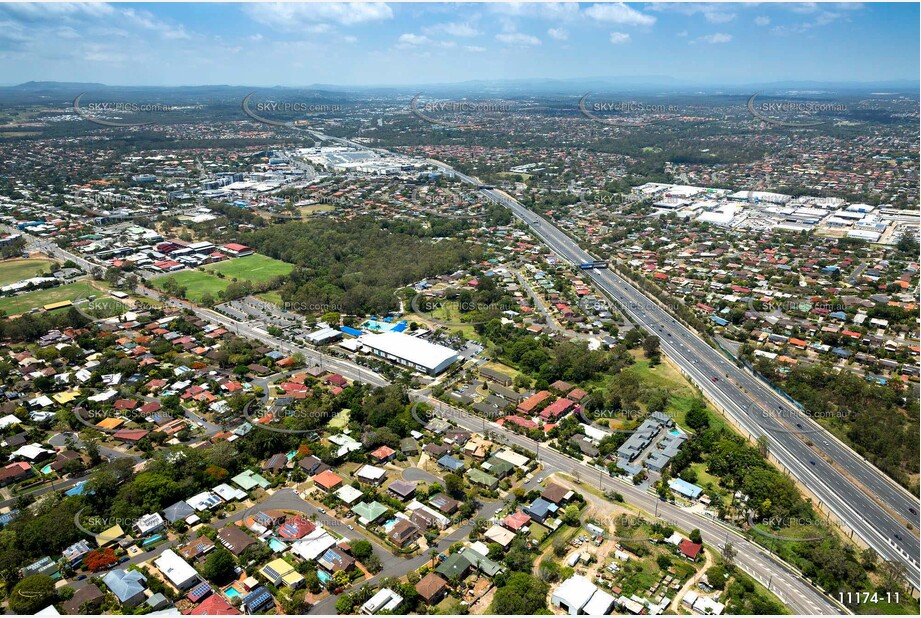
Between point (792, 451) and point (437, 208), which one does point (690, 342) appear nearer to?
point (792, 451)

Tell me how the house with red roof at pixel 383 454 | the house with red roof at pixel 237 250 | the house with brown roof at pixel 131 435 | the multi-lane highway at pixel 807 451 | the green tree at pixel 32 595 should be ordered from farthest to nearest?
the house with red roof at pixel 237 250 → the house with brown roof at pixel 131 435 → the house with red roof at pixel 383 454 → the multi-lane highway at pixel 807 451 → the green tree at pixel 32 595

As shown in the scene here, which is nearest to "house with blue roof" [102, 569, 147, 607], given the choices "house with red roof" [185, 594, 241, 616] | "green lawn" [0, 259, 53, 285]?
"house with red roof" [185, 594, 241, 616]

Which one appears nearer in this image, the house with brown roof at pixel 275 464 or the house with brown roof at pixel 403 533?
the house with brown roof at pixel 403 533

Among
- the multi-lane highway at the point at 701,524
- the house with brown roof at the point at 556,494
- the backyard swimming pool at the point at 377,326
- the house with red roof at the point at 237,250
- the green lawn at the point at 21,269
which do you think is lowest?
the multi-lane highway at the point at 701,524

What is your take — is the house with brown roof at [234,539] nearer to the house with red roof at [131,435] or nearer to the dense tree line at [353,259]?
the house with red roof at [131,435]

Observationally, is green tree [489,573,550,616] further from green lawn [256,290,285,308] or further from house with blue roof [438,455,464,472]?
green lawn [256,290,285,308]

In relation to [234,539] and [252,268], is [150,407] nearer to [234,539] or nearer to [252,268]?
[234,539]

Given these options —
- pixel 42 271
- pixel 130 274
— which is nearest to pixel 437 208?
pixel 130 274

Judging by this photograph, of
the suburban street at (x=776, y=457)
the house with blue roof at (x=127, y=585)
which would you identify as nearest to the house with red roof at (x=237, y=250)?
the suburban street at (x=776, y=457)
